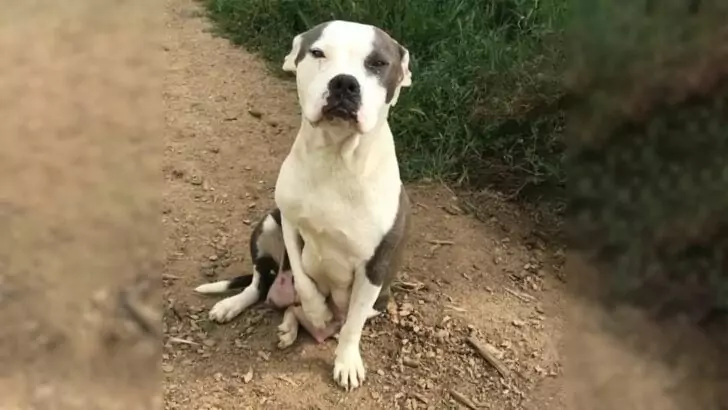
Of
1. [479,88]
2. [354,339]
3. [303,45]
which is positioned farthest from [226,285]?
[479,88]

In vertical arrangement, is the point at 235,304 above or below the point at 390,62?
below

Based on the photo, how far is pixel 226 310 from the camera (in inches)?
108

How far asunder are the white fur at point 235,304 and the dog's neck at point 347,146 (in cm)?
66

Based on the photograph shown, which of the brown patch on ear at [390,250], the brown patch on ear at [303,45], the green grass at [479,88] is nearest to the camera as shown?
the brown patch on ear at [303,45]

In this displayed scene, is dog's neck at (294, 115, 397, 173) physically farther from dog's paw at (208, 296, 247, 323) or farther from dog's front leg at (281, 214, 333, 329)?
dog's paw at (208, 296, 247, 323)

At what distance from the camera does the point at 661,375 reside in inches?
107

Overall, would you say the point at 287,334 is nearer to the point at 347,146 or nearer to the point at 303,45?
the point at 347,146

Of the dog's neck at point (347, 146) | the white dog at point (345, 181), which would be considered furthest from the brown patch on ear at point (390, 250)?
the dog's neck at point (347, 146)

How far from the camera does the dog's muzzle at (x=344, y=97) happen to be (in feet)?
6.97

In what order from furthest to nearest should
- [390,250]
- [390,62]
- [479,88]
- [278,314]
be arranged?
[479,88], [278,314], [390,250], [390,62]

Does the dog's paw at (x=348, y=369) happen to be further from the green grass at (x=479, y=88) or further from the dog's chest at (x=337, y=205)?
the green grass at (x=479, y=88)

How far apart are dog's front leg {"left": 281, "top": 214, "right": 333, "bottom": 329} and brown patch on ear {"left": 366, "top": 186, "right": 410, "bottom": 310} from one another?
0.67 feet

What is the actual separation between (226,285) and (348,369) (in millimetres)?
578

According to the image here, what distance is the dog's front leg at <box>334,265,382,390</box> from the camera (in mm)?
2459
